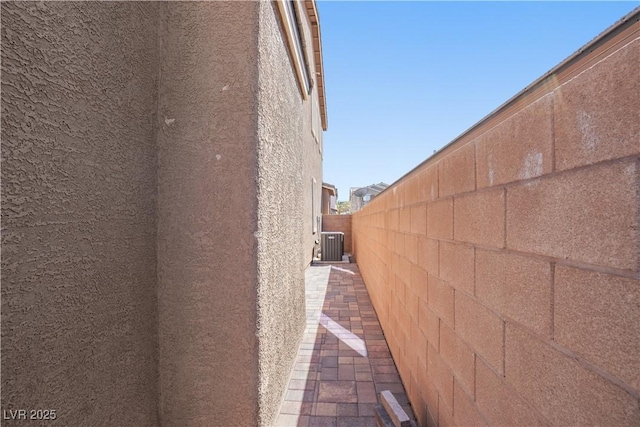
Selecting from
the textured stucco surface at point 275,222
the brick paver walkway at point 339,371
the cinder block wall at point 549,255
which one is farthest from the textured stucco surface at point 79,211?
the cinder block wall at point 549,255

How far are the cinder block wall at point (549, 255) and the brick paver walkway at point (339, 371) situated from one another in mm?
879

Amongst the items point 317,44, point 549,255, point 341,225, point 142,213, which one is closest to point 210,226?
point 142,213

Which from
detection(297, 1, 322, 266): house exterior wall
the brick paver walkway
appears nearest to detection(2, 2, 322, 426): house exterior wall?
the brick paver walkway

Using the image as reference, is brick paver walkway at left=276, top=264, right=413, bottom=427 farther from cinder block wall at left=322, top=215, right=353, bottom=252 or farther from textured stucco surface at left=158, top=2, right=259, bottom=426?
cinder block wall at left=322, top=215, right=353, bottom=252

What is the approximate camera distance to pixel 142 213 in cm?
159

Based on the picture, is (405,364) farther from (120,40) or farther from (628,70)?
(120,40)

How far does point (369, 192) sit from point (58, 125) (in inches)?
976

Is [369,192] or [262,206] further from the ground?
[369,192]

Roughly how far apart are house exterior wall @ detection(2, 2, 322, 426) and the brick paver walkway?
0.28m

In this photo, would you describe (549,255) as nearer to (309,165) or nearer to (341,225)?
(309,165)

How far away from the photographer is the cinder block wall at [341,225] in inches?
468

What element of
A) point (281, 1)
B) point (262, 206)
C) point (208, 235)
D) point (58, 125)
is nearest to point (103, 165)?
point (58, 125)

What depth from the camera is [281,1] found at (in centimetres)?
210

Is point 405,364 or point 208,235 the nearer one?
point 208,235
